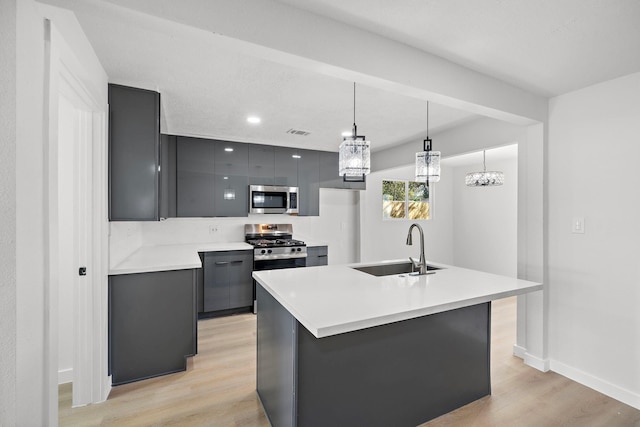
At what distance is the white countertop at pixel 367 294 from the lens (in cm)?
138

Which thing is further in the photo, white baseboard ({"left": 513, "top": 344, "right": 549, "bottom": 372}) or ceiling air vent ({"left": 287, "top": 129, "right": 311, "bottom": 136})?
ceiling air vent ({"left": 287, "top": 129, "right": 311, "bottom": 136})

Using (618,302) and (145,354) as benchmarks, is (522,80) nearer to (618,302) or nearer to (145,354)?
(618,302)

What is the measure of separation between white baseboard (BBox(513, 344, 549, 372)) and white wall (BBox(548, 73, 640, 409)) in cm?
9

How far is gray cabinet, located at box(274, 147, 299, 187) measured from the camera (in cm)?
444

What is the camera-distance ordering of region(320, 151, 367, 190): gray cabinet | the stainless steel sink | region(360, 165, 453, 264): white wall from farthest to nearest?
region(360, 165, 453, 264): white wall
region(320, 151, 367, 190): gray cabinet
the stainless steel sink

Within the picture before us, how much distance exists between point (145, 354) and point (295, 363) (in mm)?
1546

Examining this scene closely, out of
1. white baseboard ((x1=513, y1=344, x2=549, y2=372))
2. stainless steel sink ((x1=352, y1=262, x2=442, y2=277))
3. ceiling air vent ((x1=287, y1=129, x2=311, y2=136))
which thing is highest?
ceiling air vent ((x1=287, y1=129, x2=311, y2=136))

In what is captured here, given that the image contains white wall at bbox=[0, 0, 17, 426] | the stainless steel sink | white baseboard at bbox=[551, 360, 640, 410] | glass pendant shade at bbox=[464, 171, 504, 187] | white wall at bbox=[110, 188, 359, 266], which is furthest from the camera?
glass pendant shade at bbox=[464, 171, 504, 187]

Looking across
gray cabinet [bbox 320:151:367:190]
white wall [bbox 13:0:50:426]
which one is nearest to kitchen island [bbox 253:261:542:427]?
white wall [bbox 13:0:50:426]

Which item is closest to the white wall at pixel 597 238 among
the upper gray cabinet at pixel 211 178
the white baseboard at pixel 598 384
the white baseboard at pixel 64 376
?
the white baseboard at pixel 598 384

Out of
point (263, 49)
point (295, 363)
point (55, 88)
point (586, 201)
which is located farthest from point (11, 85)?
point (586, 201)

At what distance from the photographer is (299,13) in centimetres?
150

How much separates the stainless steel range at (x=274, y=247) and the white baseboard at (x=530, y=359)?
262cm

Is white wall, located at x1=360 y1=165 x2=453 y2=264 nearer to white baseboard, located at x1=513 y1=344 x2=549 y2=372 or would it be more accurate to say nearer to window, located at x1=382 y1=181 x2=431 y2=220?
window, located at x1=382 y1=181 x2=431 y2=220
